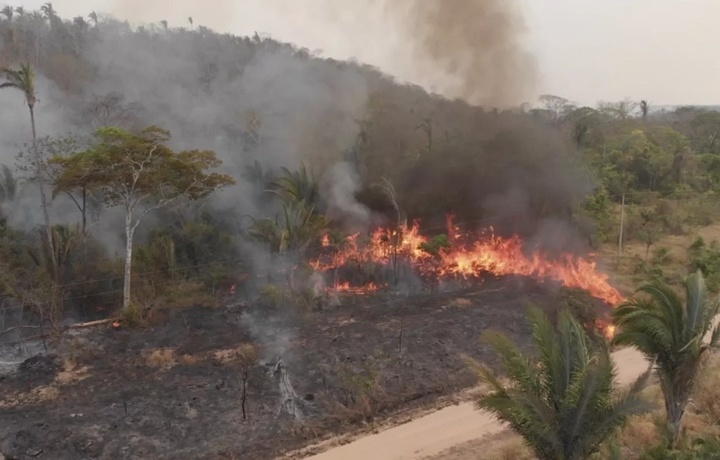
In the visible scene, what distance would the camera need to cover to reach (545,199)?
1164 inches

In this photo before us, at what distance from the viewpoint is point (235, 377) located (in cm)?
1650

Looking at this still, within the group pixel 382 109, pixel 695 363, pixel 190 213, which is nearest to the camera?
pixel 695 363

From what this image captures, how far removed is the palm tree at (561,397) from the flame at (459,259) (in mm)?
15155

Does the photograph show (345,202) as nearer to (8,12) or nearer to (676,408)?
(676,408)

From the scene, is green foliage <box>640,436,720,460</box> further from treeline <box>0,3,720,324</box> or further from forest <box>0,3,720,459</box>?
treeline <box>0,3,720,324</box>

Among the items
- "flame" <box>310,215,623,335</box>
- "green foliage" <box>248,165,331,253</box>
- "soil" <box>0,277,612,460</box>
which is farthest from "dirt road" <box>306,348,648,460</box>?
"green foliage" <box>248,165,331,253</box>

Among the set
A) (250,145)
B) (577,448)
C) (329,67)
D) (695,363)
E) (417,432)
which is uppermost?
(329,67)

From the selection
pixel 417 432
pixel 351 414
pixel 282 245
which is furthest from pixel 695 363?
pixel 282 245

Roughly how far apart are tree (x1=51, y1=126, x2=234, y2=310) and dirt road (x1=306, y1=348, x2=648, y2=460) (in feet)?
36.5

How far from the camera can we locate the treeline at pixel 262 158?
23156 mm

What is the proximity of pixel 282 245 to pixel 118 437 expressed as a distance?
11.6 m

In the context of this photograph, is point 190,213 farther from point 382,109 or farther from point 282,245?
point 382,109

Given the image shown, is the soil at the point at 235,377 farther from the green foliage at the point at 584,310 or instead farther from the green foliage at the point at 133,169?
the green foliage at the point at 133,169

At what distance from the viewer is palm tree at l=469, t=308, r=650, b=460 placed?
353 inches
